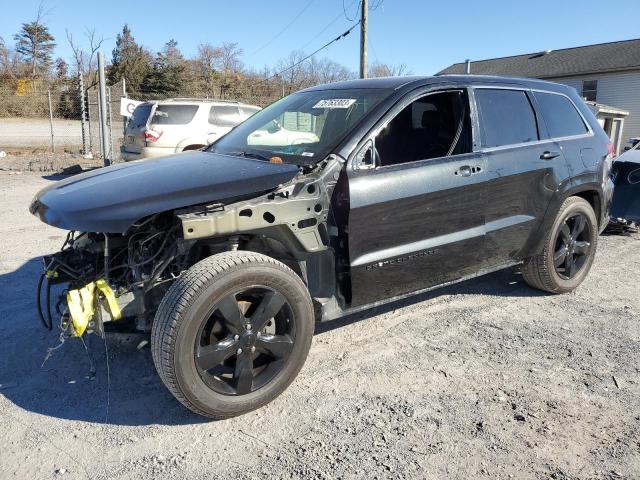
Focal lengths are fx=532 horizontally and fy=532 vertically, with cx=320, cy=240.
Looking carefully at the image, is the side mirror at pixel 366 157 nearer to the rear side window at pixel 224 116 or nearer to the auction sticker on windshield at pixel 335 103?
the auction sticker on windshield at pixel 335 103

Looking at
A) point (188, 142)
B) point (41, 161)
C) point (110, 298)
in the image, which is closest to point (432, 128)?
point (110, 298)

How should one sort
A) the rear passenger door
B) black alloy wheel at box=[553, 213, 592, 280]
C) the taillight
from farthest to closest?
the taillight
black alloy wheel at box=[553, 213, 592, 280]
the rear passenger door

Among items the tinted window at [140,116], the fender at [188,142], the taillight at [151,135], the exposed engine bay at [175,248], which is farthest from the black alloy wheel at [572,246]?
the tinted window at [140,116]

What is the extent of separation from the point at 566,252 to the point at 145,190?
12.1 feet

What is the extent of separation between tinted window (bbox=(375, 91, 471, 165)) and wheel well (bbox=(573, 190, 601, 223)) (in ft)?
5.55

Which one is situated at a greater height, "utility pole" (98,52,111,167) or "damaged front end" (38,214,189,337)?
"utility pole" (98,52,111,167)

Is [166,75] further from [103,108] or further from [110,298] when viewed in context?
[110,298]

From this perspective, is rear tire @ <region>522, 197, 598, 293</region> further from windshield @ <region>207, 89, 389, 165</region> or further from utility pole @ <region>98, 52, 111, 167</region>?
utility pole @ <region>98, 52, 111, 167</region>

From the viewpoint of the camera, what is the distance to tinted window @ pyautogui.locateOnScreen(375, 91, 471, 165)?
376 cm

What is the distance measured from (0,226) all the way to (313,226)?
222 inches

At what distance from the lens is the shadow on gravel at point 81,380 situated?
295cm

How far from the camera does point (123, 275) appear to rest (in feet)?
9.83

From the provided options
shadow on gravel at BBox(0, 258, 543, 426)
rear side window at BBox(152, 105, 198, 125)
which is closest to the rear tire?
shadow on gravel at BBox(0, 258, 543, 426)

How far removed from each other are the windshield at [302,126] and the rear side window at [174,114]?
738 centimetres
